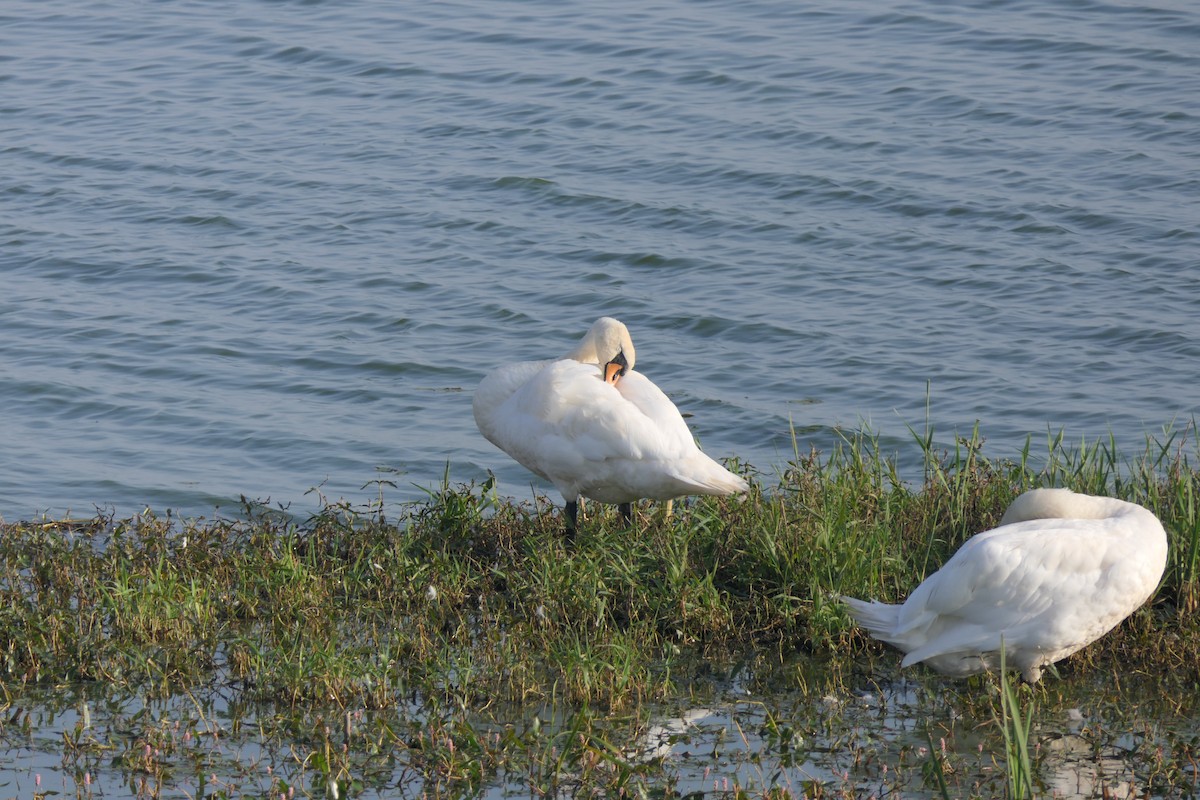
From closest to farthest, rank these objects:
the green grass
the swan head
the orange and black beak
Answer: the green grass < the orange and black beak < the swan head

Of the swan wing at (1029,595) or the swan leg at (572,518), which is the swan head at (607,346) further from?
the swan wing at (1029,595)

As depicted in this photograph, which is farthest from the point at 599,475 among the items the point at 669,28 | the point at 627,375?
the point at 669,28

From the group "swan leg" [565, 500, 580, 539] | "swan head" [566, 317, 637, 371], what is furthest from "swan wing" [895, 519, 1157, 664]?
"swan head" [566, 317, 637, 371]

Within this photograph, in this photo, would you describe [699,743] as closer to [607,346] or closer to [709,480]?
[709,480]

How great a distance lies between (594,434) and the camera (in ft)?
23.3

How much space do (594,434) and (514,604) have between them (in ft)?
2.99

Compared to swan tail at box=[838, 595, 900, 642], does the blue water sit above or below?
below

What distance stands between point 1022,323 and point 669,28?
28.8 feet

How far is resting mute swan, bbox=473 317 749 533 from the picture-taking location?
691cm

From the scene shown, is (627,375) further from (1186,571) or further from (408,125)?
(408,125)

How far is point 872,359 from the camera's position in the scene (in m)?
11.1

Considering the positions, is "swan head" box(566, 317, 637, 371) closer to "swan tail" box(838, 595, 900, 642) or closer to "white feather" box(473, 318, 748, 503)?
"white feather" box(473, 318, 748, 503)

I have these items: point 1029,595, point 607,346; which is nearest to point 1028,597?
point 1029,595

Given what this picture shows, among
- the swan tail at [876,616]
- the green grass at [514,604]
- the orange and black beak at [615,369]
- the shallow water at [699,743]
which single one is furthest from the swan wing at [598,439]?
the shallow water at [699,743]
